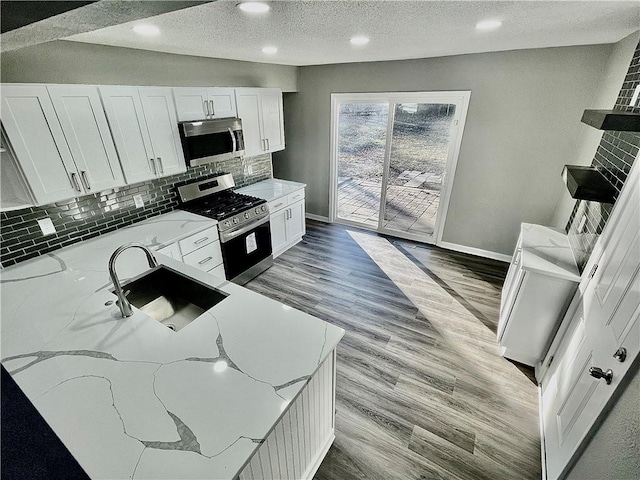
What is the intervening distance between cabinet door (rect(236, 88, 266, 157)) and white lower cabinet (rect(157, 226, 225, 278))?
1238mm

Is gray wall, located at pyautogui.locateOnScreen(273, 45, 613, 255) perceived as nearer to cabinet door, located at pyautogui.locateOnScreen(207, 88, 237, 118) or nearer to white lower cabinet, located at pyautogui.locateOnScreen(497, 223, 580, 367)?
white lower cabinet, located at pyautogui.locateOnScreen(497, 223, 580, 367)

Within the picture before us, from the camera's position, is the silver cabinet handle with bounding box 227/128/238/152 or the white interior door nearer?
the white interior door

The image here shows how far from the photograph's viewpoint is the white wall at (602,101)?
2.28 meters

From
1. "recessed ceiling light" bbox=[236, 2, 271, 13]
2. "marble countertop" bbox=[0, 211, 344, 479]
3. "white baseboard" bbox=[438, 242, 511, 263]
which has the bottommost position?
"white baseboard" bbox=[438, 242, 511, 263]

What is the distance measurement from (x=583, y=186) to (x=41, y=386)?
121 inches

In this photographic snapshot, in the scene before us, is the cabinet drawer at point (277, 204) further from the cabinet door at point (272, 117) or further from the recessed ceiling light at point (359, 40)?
the recessed ceiling light at point (359, 40)

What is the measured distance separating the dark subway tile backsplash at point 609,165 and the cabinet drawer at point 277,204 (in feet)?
9.59

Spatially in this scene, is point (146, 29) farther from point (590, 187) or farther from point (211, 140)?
point (590, 187)

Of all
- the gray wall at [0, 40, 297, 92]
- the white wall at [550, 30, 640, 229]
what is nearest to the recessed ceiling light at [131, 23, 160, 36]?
the gray wall at [0, 40, 297, 92]

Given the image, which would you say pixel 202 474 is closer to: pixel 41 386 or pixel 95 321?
pixel 41 386

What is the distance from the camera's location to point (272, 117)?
3.66 meters

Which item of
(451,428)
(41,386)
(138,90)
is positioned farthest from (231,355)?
(138,90)

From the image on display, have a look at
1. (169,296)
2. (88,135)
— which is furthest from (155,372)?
(88,135)

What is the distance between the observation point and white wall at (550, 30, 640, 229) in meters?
2.28
